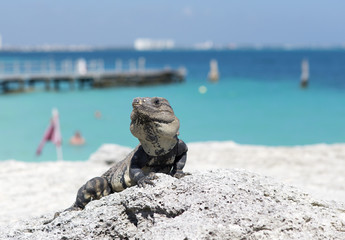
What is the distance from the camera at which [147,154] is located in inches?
138

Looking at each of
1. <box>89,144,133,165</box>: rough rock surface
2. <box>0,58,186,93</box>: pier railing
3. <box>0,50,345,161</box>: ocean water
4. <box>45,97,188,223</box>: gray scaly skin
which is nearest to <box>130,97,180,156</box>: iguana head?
<box>45,97,188,223</box>: gray scaly skin

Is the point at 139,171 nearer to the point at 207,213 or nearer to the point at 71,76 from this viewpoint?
the point at 207,213

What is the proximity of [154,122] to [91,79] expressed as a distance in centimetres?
3402

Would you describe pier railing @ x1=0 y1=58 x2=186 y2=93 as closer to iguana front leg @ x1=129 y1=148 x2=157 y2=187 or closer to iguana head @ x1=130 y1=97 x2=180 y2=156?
iguana front leg @ x1=129 y1=148 x2=157 y2=187

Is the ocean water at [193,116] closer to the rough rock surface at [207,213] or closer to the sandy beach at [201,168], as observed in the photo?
the sandy beach at [201,168]

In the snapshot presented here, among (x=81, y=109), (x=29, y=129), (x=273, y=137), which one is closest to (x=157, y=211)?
(x=273, y=137)

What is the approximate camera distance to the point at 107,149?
1046cm

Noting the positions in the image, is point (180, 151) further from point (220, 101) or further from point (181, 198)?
point (220, 101)

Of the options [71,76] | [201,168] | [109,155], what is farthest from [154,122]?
[71,76]

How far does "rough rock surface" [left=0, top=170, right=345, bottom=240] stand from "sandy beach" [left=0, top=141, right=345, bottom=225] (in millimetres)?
1902

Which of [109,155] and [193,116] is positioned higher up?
[109,155]

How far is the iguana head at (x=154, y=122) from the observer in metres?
3.26

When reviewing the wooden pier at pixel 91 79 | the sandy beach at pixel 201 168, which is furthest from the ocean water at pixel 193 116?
the sandy beach at pixel 201 168

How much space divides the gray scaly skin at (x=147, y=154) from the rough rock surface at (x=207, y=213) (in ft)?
0.53
